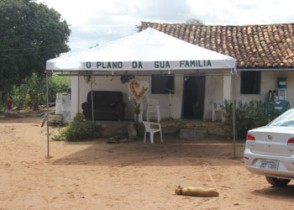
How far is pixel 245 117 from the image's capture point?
16.4 meters

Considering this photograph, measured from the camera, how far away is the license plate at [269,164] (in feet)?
27.2

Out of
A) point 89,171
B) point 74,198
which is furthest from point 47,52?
point 74,198

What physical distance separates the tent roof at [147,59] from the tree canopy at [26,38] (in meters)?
21.8

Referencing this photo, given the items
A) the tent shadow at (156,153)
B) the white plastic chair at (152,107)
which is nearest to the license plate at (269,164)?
the tent shadow at (156,153)

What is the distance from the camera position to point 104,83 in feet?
64.2

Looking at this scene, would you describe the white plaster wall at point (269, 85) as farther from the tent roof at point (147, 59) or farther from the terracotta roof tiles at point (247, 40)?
the tent roof at point (147, 59)

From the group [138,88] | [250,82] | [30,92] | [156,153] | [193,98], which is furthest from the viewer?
[30,92]

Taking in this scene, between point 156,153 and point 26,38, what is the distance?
977 inches

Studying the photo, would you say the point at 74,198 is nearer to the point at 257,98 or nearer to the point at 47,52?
the point at 257,98

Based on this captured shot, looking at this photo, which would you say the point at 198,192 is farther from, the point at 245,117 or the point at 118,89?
the point at 118,89

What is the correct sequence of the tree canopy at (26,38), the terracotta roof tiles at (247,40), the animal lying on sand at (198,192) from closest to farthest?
the animal lying on sand at (198,192), the terracotta roof tiles at (247,40), the tree canopy at (26,38)

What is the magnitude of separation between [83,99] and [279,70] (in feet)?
23.9

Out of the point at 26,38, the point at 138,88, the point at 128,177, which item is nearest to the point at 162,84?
the point at 138,88

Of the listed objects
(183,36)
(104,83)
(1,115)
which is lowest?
(1,115)
